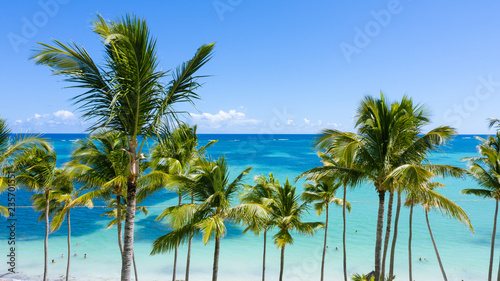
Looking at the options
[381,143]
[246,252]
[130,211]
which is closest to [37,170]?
[130,211]

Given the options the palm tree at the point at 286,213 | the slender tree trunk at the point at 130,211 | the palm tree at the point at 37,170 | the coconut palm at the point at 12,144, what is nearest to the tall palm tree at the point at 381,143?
the palm tree at the point at 286,213

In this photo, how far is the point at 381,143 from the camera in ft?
27.7

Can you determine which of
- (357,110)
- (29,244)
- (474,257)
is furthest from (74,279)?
(474,257)

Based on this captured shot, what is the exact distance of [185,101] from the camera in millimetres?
5297

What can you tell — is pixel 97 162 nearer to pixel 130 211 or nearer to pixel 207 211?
pixel 207 211

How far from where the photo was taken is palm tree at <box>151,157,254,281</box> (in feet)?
25.9

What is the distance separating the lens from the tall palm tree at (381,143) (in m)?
8.18

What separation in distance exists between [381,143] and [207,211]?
5682 mm

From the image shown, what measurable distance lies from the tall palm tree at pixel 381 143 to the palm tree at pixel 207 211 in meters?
3.21

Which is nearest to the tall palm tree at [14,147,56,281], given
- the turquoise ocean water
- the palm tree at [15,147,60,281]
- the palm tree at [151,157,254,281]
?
the palm tree at [15,147,60,281]

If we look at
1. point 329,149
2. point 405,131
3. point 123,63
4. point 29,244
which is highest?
point 123,63

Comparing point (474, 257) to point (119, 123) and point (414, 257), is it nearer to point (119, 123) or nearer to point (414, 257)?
point (414, 257)

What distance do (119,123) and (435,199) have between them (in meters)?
7.92

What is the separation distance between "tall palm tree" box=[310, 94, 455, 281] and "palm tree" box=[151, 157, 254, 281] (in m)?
3.21
